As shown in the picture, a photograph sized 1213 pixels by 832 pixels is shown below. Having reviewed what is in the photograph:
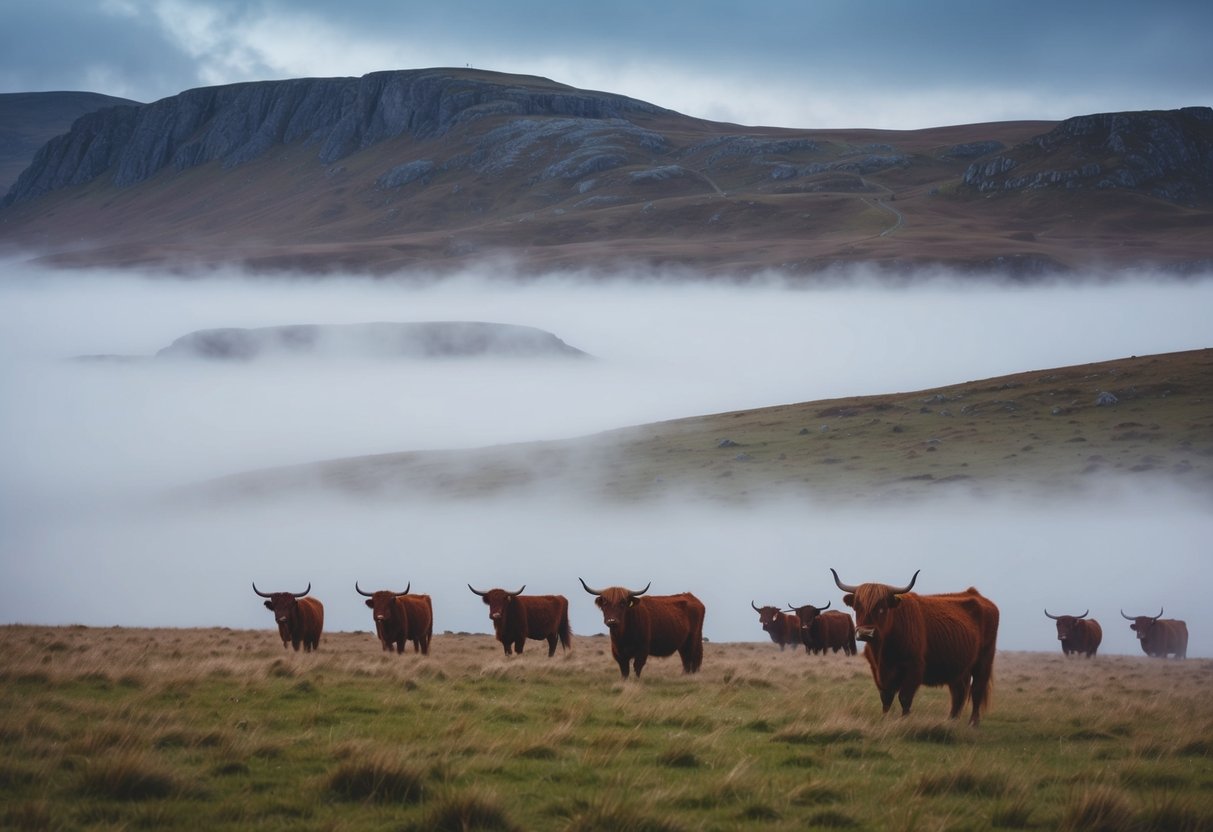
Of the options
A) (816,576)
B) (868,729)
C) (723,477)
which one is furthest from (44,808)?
(723,477)

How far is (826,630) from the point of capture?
3281cm

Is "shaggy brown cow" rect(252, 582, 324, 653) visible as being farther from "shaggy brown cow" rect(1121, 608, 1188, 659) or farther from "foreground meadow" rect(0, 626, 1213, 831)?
"shaggy brown cow" rect(1121, 608, 1188, 659)

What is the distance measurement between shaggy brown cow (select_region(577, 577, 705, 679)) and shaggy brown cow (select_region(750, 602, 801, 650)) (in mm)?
15197

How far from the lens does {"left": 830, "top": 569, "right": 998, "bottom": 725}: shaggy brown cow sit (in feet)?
45.0

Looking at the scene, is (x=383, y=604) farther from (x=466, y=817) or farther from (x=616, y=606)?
(x=466, y=817)

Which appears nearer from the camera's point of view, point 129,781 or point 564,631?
point 129,781

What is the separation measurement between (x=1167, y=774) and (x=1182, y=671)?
20.0 metres


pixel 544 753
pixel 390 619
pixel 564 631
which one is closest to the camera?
pixel 544 753

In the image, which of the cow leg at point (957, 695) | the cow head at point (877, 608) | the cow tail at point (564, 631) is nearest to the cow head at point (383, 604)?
the cow tail at point (564, 631)

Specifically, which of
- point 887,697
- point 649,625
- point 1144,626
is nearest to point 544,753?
point 887,697

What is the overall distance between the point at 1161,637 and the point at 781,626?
1497 cm

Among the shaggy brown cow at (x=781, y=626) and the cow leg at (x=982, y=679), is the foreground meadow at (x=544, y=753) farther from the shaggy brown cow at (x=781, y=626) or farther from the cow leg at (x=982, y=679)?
the shaggy brown cow at (x=781, y=626)

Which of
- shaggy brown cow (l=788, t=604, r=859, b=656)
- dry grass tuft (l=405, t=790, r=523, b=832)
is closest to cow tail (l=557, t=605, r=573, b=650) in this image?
shaggy brown cow (l=788, t=604, r=859, b=656)

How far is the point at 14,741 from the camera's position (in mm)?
10289
